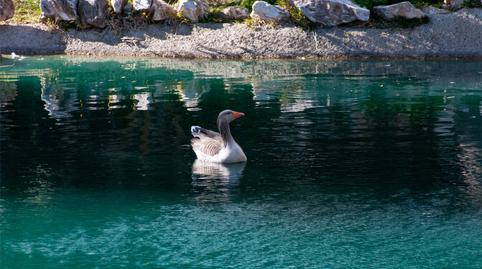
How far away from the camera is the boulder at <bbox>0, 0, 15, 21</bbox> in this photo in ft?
108

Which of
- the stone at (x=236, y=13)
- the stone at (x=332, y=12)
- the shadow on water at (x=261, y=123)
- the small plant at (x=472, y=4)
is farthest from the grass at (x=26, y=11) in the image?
the small plant at (x=472, y=4)

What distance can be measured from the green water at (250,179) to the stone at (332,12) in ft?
23.6

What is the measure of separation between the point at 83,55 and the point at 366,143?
18028 millimetres

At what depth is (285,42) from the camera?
30.5 meters

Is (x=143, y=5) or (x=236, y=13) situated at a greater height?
(x=143, y=5)

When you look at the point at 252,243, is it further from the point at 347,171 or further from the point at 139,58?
the point at 139,58

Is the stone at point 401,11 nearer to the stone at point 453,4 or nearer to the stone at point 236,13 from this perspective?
the stone at point 453,4

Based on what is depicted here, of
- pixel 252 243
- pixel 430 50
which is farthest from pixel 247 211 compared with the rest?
pixel 430 50

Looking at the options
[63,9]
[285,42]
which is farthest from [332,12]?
[63,9]

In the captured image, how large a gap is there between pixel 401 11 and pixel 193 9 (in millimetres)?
6742

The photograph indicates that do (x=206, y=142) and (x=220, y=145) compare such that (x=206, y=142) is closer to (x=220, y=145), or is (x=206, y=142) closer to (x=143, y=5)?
(x=220, y=145)

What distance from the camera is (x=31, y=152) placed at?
51.2 ft

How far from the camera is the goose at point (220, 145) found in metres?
14.5

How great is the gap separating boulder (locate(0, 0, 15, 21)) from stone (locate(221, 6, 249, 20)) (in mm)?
7481
